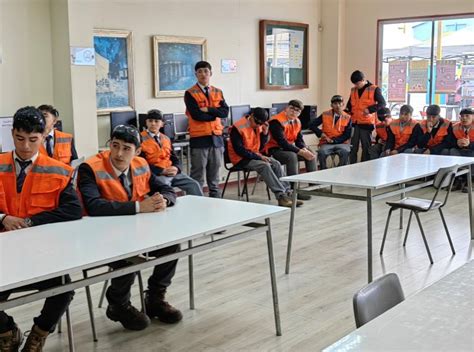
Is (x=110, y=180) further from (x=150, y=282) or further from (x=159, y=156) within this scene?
(x=159, y=156)

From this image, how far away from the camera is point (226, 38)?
7.77 m

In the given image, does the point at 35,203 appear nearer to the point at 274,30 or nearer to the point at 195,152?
the point at 195,152

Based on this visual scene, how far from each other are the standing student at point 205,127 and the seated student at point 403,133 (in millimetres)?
2996

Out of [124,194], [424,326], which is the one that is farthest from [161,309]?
[424,326]

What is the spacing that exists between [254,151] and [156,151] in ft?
5.46

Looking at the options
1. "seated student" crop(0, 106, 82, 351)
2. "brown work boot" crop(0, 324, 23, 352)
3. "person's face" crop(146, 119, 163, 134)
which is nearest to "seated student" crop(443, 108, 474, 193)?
"person's face" crop(146, 119, 163, 134)

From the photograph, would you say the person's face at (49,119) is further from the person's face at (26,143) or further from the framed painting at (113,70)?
the person's face at (26,143)

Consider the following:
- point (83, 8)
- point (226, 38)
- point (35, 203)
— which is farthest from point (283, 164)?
point (35, 203)

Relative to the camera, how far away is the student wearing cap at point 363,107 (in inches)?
325

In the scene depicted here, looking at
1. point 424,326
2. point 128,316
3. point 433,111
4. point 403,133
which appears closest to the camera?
point 424,326

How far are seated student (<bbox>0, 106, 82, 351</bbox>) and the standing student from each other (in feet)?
10.5

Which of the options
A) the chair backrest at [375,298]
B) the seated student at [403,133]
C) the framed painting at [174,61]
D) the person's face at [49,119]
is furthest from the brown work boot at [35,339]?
the seated student at [403,133]

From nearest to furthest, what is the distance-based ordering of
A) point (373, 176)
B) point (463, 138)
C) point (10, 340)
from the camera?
point (10, 340)
point (373, 176)
point (463, 138)

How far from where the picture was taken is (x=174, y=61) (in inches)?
280
